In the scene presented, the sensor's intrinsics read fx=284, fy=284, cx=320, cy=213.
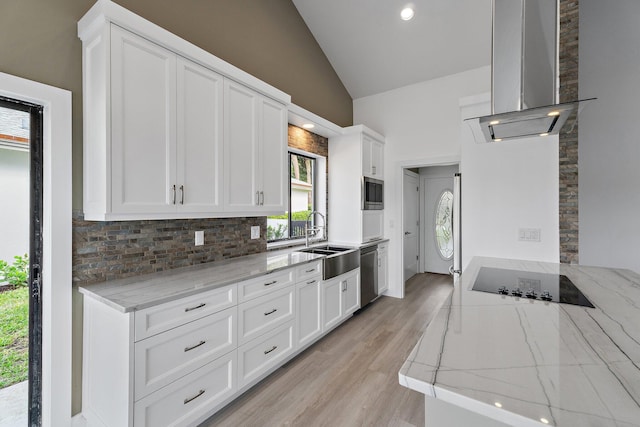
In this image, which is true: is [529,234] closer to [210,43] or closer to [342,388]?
[342,388]

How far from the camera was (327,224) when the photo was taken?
4250 millimetres

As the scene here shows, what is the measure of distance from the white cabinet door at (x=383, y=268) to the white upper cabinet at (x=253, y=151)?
6.82 ft

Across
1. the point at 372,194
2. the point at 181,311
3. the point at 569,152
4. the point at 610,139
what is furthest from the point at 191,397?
the point at 610,139

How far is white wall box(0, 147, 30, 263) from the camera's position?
157 cm

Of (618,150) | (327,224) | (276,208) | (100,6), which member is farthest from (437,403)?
(327,224)

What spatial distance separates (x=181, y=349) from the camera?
1.62 metres

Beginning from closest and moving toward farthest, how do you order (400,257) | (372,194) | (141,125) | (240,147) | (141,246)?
(141,125), (141,246), (240,147), (372,194), (400,257)

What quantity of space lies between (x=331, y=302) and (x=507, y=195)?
2.03 metres

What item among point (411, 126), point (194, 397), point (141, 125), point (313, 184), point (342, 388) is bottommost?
point (342, 388)

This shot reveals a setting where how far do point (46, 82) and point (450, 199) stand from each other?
Answer: 5.94 metres

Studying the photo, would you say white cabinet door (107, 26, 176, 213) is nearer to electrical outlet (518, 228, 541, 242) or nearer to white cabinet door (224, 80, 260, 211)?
white cabinet door (224, 80, 260, 211)

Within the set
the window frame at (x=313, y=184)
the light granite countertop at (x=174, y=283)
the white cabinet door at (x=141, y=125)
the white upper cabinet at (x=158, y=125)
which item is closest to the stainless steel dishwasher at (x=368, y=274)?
the window frame at (x=313, y=184)

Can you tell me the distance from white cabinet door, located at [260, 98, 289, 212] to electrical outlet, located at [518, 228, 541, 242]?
221 centimetres

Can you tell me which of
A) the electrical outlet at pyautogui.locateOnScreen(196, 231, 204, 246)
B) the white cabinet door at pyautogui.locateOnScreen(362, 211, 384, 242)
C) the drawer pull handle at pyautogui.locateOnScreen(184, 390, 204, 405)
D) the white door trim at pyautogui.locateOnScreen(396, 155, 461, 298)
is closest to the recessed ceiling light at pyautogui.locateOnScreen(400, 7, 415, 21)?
the white door trim at pyautogui.locateOnScreen(396, 155, 461, 298)
